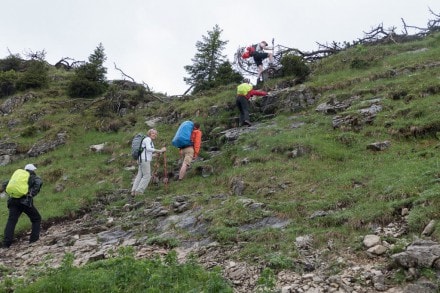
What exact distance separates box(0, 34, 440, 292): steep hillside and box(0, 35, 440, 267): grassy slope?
0.18 feet

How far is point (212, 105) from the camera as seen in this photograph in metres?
22.0

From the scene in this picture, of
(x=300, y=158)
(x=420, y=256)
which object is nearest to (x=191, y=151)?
(x=300, y=158)

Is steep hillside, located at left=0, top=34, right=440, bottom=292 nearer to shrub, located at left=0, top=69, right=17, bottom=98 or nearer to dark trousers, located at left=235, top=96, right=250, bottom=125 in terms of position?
dark trousers, located at left=235, top=96, right=250, bottom=125

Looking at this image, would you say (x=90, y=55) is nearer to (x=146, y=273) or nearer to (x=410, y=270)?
(x=146, y=273)

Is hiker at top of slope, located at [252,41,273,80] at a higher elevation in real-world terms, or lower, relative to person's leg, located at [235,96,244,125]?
higher

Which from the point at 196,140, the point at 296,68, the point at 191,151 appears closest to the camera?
the point at 191,151

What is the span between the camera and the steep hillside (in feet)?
27.9

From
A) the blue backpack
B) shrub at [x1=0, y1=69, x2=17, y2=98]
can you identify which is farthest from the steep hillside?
shrub at [x1=0, y1=69, x2=17, y2=98]

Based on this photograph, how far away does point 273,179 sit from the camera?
43.9ft

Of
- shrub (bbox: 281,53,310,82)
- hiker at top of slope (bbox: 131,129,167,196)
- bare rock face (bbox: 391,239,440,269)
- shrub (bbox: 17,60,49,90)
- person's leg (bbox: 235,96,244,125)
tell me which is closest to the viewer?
bare rock face (bbox: 391,239,440,269)

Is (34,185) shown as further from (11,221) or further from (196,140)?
(196,140)

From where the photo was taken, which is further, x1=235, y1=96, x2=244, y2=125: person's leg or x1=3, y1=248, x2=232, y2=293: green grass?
x1=235, y1=96, x2=244, y2=125: person's leg

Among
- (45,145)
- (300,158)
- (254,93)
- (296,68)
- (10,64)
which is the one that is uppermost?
(10,64)

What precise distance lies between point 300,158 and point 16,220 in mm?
8686
